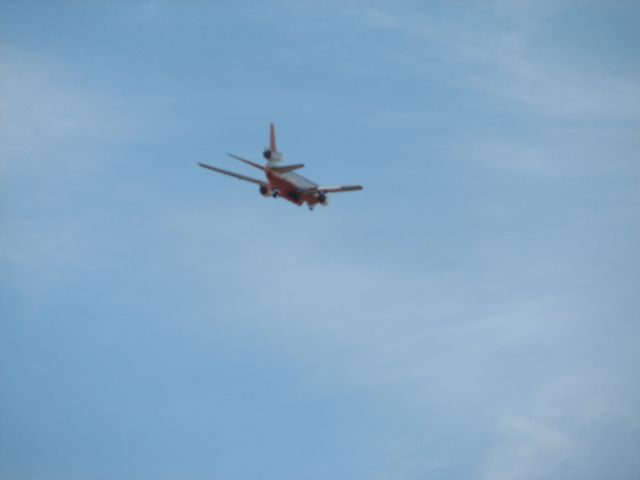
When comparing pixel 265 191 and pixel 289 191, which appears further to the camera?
pixel 289 191

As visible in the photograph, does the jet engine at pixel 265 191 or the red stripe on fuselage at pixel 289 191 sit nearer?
the red stripe on fuselage at pixel 289 191

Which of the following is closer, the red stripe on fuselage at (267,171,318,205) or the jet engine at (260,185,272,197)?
the red stripe on fuselage at (267,171,318,205)

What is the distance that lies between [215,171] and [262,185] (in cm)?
681

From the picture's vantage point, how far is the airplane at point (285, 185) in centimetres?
12018

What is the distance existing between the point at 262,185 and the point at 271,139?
5.57 metres

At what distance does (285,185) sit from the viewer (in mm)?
122062

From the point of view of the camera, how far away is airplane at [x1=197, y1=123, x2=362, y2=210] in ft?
394

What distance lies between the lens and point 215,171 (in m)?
119

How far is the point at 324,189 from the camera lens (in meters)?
124

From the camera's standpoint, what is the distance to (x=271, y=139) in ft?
405

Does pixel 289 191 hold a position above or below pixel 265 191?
below

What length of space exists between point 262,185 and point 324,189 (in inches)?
291
